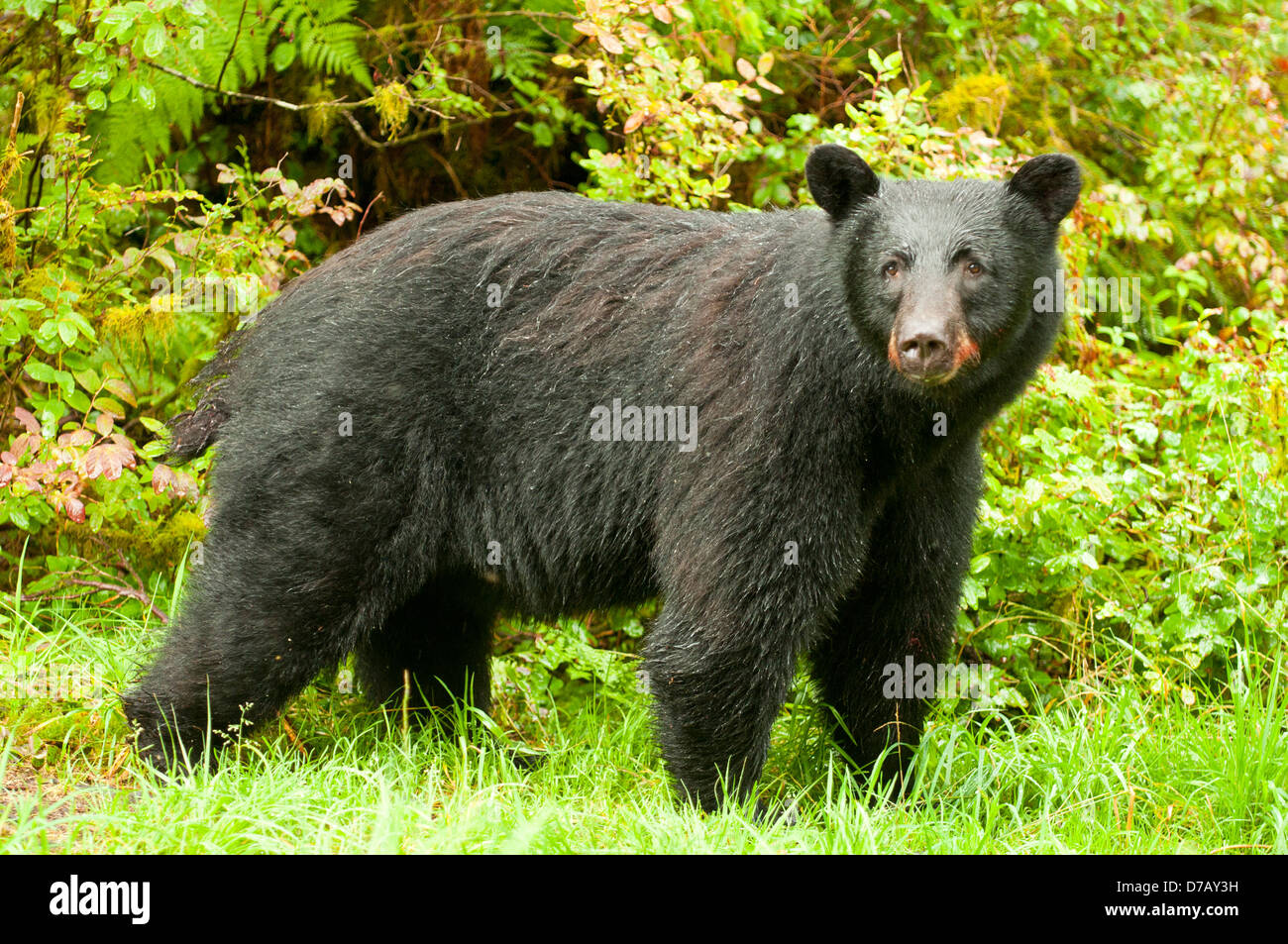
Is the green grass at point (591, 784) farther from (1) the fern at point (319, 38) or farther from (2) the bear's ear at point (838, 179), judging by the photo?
(1) the fern at point (319, 38)

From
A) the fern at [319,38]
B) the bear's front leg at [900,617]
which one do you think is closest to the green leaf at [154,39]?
the fern at [319,38]

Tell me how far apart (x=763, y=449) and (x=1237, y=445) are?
9.12ft

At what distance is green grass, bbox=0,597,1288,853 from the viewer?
3.71 m

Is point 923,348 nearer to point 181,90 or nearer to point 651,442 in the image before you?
point 651,442

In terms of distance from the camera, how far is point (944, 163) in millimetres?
6039

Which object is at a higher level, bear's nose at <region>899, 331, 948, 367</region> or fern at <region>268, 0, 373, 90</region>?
fern at <region>268, 0, 373, 90</region>

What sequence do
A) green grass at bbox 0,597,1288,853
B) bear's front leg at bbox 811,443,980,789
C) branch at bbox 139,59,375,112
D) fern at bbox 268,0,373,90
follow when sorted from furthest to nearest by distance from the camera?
1. fern at bbox 268,0,373,90
2. branch at bbox 139,59,375,112
3. bear's front leg at bbox 811,443,980,789
4. green grass at bbox 0,597,1288,853

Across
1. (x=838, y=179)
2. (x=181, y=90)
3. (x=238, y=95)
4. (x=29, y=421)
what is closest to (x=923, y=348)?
(x=838, y=179)

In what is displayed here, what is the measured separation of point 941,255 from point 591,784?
2.12 m

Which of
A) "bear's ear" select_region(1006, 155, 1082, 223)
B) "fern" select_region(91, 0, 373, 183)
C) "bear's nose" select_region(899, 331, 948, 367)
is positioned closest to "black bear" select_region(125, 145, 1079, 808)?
"bear's ear" select_region(1006, 155, 1082, 223)

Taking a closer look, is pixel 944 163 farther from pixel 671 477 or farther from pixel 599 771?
pixel 599 771

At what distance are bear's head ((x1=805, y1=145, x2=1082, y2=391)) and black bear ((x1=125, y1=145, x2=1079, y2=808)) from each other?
0.03 feet

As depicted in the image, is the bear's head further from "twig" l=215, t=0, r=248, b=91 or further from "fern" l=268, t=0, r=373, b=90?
"twig" l=215, t=0, r=248, b=91

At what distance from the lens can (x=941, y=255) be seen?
4047mm
